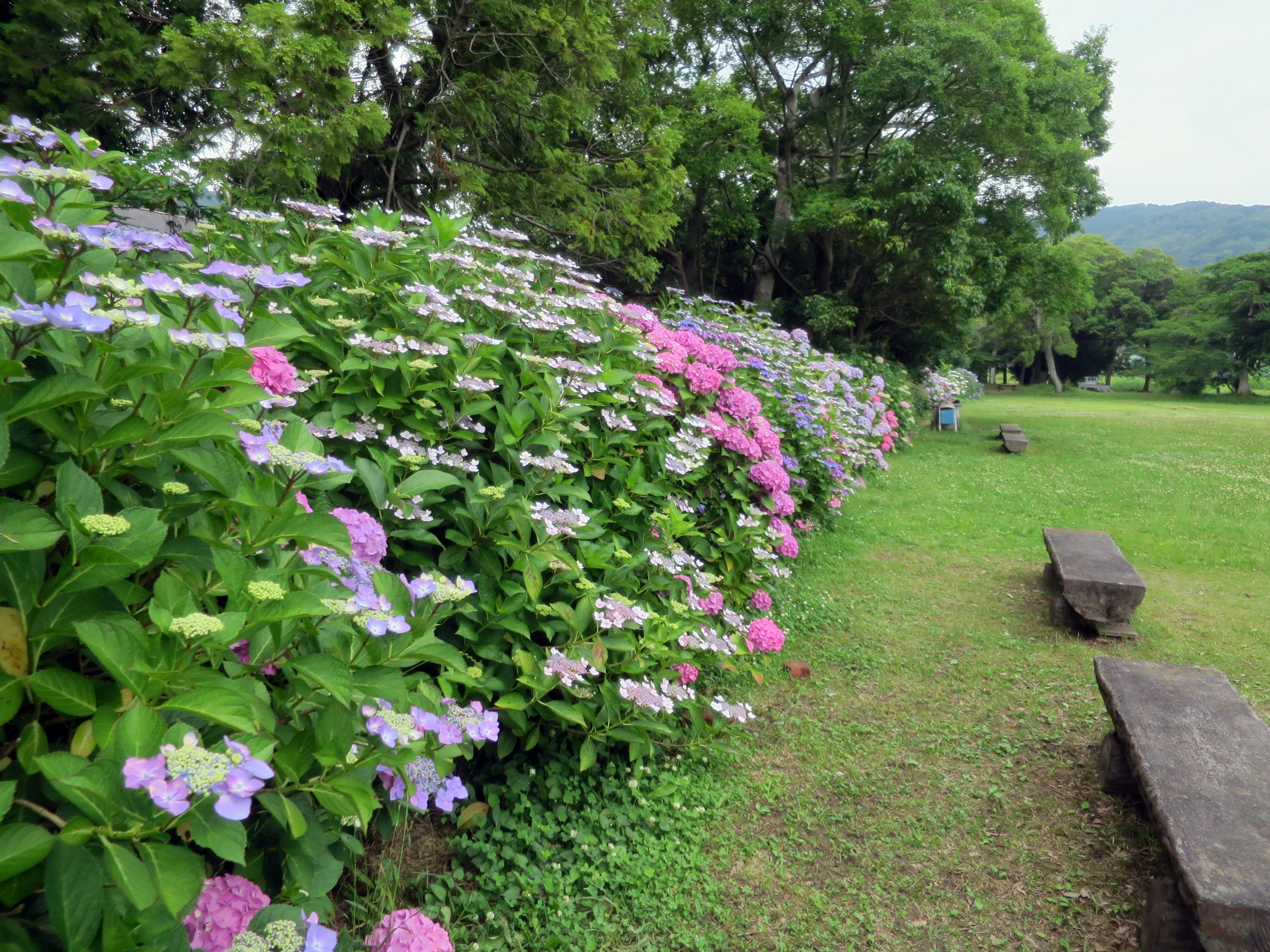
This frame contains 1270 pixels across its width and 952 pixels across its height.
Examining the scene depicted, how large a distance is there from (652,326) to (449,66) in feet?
19.7

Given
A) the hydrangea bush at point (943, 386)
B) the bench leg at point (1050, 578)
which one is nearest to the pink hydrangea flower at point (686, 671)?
the bench leg at point (1050, 578)

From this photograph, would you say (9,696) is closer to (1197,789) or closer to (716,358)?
(1197,789)

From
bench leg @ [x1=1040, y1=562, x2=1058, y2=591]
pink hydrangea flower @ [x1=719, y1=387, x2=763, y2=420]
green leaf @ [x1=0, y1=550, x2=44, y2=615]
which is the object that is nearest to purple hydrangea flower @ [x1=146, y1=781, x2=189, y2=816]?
green leaf @ [x1=0, y1=550, x2=44, y2=615]

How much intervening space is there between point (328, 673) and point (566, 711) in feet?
3.58

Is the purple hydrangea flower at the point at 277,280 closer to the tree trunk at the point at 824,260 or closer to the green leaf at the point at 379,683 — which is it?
the green leaf at the point at 379,683

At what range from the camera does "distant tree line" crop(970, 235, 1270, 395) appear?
104 ft

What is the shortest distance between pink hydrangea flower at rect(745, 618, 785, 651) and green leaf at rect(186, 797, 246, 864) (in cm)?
248

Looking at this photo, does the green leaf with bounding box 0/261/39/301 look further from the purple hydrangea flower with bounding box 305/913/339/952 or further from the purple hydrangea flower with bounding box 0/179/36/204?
the purple hydrangea flower with bounding box 305/913/339/952

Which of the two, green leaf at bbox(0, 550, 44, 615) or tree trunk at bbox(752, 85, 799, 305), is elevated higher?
tree trunk at bbox(752, 85, 799, 305)

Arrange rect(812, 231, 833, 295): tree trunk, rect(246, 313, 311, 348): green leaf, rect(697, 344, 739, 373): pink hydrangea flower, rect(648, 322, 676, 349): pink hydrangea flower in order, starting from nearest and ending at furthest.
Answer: rect(246, 313, 311, 348): green leaf → rect(648, 322, 676, 349): pink hydrangea flower → rect(697, 344, 739, 373): pink hydrangea flower → rect(812, 231, 833, 295): tree trunk

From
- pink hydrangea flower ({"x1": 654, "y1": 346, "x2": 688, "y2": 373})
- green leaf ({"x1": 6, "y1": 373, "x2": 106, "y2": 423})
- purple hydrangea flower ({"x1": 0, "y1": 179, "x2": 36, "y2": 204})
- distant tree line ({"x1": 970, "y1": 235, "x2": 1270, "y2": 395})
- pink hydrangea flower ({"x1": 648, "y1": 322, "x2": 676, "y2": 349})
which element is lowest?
green leaf ({"x1": 6, "y1": 373, "x2": 106, "y2": 423})

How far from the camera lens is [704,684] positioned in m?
3.10

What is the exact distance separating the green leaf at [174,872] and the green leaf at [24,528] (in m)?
0.37

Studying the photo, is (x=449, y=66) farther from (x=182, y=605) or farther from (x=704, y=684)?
(x=182, y=605)
